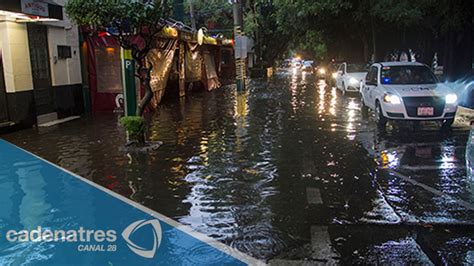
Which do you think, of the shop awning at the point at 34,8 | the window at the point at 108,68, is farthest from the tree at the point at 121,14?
the window at the point at 108,68

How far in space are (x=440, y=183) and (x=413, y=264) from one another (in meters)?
3.17

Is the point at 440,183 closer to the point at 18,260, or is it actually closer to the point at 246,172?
the point at 246,172

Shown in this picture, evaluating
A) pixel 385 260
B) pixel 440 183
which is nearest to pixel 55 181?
pixel 385 260

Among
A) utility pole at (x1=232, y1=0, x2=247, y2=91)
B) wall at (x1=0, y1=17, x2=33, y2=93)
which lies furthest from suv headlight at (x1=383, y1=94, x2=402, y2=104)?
utility pole at (x1=232, y1=0, x2=247, y2=91)

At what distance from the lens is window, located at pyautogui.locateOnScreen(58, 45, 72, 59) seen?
51.3ft

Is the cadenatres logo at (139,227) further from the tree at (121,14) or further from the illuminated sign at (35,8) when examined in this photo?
the illuminated sign at (35,8)

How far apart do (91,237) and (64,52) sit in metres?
11.8

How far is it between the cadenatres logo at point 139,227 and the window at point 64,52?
11365mm

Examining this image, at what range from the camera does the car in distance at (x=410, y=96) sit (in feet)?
37.7

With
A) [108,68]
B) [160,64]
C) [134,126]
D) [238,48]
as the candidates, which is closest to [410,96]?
[134,126]

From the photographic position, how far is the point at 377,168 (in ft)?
27.7

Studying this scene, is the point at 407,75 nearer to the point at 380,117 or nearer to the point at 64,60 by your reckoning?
the point at 380,117

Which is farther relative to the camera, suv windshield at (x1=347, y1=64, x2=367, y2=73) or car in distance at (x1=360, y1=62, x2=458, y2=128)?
suv windshield at (x1=347, y1=64, x2=367, y2=73)

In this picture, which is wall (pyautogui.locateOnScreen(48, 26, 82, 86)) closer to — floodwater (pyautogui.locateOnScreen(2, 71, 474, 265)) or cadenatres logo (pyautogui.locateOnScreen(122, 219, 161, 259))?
floodwater (pyautogui.locateOnScreen(2, 71, 474, 265))
